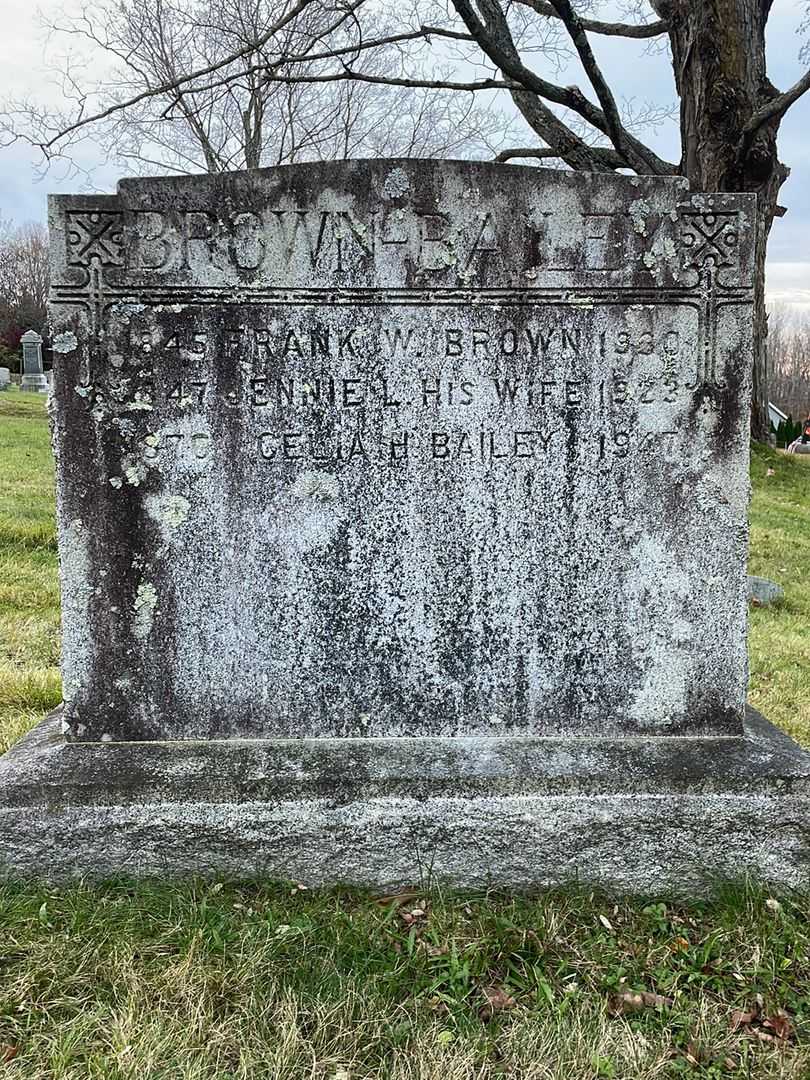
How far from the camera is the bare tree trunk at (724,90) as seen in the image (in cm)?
938

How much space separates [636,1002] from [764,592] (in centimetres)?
498

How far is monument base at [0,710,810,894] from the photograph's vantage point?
252cm

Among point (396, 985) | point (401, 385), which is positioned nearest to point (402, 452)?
point (401, 385)

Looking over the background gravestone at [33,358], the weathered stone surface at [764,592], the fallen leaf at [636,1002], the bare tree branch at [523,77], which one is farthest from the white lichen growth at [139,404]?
the background gravestone at [33,358]

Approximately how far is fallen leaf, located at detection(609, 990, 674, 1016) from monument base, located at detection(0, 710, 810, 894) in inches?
16.7

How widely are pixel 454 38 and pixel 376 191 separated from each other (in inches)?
400

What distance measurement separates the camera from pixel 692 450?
9.00ft

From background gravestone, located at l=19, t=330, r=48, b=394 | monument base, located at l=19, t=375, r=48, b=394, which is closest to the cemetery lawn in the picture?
monument base, located at l=19, t=375, r=48, b=394

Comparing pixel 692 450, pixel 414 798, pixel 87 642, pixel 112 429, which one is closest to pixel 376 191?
pixel 112 429

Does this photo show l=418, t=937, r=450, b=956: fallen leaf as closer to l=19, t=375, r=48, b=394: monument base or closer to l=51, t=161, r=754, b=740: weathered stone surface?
l=51, t=161, r=754, b=740: weathered stone surface

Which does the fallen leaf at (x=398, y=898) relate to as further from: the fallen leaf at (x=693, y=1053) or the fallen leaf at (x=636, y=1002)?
the fallen leaf at (x=693, y=1053)

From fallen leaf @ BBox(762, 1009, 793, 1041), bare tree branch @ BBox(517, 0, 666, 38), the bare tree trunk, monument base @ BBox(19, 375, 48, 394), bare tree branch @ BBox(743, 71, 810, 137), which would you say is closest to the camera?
fallen leaf @ BBox(762, 1009, 793, 1041)

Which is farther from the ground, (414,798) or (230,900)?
(414,798)

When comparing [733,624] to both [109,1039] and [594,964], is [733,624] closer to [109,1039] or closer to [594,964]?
[594,964]
